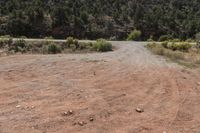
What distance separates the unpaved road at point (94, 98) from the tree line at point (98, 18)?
40255 millimetres

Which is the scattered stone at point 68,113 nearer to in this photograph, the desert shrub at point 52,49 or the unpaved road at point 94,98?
the unpaved road at point 94,98

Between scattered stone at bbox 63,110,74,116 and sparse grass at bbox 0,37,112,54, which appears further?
sparse grass at bbox 0,37,112,54

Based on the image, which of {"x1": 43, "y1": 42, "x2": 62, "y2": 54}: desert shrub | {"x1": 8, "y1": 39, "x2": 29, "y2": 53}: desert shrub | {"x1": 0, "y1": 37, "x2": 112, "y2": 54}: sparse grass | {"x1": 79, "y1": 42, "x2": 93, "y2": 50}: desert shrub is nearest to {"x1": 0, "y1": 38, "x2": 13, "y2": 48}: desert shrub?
{"x1": 0, "y1": 37, "x2": 112, "y2": 54}: sparse grass

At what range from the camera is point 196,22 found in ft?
213

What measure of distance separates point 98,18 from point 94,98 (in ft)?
170

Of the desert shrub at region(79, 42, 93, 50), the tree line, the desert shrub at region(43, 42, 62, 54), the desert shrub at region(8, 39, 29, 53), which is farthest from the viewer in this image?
the tree line

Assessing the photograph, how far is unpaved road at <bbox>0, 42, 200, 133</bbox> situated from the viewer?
35.6ft

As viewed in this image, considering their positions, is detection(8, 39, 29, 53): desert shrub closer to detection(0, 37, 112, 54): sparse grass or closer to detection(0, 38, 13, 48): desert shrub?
detection(0, 37, 112, 54): sparse grass

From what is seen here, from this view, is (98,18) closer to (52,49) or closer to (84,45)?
(84,45)

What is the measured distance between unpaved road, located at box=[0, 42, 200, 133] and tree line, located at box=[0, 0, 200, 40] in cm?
4026

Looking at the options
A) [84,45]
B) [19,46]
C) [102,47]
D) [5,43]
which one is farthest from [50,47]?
[84,45]

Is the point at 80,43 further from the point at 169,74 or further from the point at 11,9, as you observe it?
the point at 11,9

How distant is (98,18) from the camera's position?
6391cm

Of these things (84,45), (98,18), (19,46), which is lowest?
(98,18)
